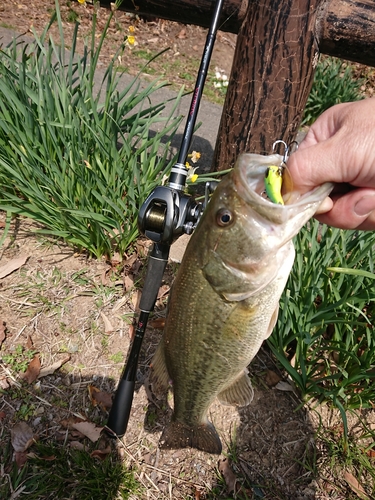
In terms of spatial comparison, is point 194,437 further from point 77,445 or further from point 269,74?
point 269,74

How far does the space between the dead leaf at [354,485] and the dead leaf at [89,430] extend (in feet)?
4.37

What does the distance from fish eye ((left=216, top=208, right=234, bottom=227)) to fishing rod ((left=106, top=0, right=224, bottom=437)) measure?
311mm

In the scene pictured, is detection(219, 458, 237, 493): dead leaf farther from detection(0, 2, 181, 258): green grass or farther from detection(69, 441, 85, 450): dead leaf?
detection(0, 2, 181, 258): green grass

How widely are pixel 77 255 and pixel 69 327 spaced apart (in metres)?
0.54

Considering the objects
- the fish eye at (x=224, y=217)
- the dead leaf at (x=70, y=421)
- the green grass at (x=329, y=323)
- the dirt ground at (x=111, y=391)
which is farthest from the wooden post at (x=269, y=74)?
the dead leaf at (x=70, y=421)

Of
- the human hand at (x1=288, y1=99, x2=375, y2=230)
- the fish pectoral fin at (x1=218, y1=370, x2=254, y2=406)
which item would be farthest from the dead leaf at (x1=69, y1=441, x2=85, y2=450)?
the human hand at (x1=288, y1=99, x2=375, y2=230)

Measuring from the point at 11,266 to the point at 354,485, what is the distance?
2.37m

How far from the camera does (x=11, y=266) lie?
2527mm

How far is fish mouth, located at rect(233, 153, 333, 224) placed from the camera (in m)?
1.20

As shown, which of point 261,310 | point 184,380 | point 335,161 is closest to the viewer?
point 335,161

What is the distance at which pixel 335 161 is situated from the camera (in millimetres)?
1244

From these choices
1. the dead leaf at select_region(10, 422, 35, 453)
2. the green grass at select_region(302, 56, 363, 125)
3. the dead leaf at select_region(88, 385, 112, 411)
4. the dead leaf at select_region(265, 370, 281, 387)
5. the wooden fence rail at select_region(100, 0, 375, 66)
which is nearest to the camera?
the dead leaf at select_region(10, 422, 35, 453)

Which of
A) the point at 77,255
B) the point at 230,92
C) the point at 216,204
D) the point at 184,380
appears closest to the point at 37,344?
the point at 77,255

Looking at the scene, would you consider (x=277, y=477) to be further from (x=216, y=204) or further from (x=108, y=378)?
(x=216, y=204)
